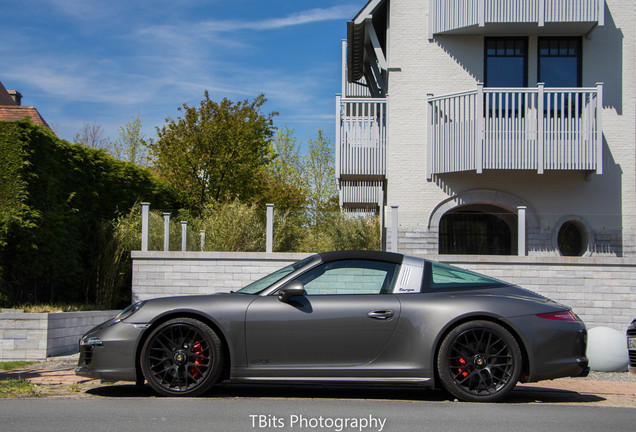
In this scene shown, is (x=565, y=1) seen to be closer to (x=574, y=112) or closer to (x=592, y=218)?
(x=574, y=112)

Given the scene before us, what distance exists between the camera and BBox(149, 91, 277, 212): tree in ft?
73.9

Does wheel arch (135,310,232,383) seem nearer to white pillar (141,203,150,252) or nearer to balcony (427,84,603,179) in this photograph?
white pillar (141,203,150,252)

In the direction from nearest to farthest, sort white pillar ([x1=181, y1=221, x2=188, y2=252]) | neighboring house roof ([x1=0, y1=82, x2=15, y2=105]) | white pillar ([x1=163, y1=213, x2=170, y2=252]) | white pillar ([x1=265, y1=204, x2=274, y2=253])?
white pillar ([x1=265, y1=204, x2=274, y2=253]) < white pillar ([x1=163, y1=213, x2=170, y2=252]) < white pillar ([x1=181, y1=221, x2=188, y2=252]) < neighboring house roof ([x1=0, y1=82, x2=15, y2=105])

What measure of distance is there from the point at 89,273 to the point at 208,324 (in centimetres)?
843

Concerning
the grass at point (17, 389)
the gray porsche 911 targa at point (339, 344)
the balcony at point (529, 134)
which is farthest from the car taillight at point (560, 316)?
the balcony at point (529, 134)

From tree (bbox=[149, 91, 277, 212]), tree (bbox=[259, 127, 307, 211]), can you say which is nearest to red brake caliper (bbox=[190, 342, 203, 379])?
tree (bbox=[149, 91, 277, 212])

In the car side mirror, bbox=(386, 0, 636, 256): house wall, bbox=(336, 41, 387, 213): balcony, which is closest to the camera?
the car side mirror

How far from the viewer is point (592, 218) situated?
14.0 metres

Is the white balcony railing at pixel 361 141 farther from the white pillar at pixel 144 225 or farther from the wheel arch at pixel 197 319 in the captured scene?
the wheel arch at pixel 197 319

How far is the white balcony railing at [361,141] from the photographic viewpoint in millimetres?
15648

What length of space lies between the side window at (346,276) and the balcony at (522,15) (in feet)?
33.9

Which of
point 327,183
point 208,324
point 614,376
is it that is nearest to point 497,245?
point 614,376

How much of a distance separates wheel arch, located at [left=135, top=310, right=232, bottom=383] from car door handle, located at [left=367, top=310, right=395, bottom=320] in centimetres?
123

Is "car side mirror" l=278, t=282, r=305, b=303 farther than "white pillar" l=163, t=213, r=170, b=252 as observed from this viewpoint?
No
